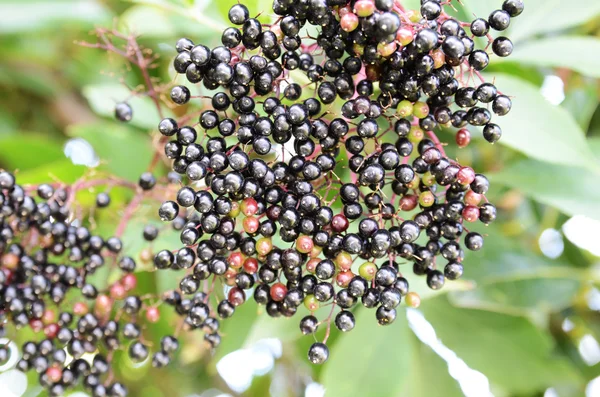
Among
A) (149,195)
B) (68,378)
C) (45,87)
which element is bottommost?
(45,87)

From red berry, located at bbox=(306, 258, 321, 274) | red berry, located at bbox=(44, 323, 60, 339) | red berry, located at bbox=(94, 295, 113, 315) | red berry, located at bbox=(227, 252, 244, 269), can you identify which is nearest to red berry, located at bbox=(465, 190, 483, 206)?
red berry, located at bbox=(306, 258, 321, 274)

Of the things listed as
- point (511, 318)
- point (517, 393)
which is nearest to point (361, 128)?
point (511, 318)

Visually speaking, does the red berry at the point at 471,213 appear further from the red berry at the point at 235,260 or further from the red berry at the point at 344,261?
the red berry at the point at 235,260

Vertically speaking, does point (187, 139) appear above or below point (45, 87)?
above

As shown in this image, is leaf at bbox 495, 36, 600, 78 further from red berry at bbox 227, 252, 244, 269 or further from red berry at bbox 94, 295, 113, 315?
red berry at bbox 94, 295, 113, 315

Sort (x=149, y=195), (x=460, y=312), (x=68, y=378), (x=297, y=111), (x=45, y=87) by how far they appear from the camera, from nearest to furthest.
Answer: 1. (x=297, y=111)
2. (x=68, y=378)
3. (x=149, y=195)
4. (x=460, y=312)
5. (x=45, y=87)

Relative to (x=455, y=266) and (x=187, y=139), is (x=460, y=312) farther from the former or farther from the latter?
(x=187, y=139)

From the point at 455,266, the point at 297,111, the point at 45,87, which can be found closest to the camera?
the point at 297,111

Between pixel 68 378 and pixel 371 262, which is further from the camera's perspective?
pixel 68 378

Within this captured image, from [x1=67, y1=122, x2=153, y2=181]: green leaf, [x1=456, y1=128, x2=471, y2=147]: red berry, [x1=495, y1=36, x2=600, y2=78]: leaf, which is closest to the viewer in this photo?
[x1=456, y1=128, x2=471, y2=147]: red berry
